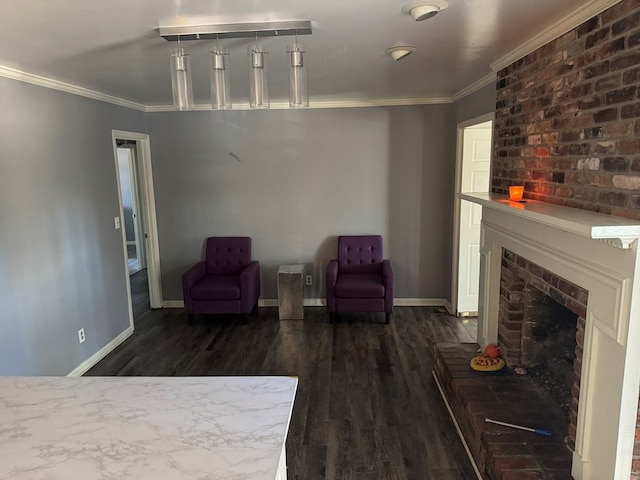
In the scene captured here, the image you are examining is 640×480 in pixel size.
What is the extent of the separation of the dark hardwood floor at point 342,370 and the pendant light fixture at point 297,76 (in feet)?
6.75

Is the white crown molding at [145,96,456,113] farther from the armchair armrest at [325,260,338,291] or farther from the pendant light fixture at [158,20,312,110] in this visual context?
the pendant light fixture at [158,20,312,110]

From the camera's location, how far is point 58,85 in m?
3.39

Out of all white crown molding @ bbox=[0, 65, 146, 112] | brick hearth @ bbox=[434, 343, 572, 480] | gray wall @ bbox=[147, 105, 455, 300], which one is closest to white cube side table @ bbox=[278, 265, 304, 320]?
gray wall @ bbox=[147, 105, 455, 300]

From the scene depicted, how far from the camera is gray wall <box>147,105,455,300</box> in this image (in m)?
4.97

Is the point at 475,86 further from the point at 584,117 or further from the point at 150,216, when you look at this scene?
the point at 150,216

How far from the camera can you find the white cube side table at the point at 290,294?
4.82 m

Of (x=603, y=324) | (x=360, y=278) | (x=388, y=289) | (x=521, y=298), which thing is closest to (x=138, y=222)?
(x=360, y=278)

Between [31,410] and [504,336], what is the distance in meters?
2.76

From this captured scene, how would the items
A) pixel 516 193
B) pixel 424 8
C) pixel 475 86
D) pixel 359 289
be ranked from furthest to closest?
pixel 359 289
pixel 475 86
pixel 516 193
pixel 424 8

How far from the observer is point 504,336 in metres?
3.02

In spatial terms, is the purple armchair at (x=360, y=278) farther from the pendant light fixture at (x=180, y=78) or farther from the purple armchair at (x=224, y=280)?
the pendant light fixture at (x=180, y=78)

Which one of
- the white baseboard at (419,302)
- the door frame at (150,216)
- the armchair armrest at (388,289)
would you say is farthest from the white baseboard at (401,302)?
the door frame at (150,216)

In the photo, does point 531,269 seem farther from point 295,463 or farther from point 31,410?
point 31,410

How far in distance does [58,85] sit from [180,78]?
2.03 meters
